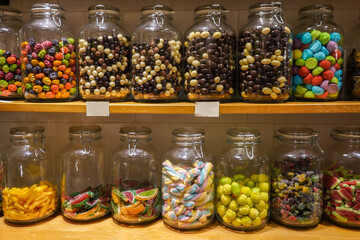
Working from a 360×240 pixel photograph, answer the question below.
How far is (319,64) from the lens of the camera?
3.81 ft

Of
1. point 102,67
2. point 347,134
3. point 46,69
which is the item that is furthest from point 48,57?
point 347,134

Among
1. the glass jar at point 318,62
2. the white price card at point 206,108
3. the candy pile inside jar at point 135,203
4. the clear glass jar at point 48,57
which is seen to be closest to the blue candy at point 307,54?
the glass jar at point 318,62

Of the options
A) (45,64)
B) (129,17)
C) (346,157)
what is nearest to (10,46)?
(45,64)

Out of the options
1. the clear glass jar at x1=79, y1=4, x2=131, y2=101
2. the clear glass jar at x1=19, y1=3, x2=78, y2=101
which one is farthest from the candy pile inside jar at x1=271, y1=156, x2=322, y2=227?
the clear glass jar at x1=19, y1=3, x2=78, y2=101

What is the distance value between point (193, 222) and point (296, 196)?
15.6 inches

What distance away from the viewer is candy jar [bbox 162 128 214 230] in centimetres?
121

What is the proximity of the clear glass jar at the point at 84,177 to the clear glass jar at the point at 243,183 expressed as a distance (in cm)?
49

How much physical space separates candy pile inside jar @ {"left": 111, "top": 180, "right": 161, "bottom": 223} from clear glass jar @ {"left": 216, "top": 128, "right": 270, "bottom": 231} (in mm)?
256

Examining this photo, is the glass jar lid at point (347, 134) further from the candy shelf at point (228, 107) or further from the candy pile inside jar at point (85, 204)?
the candy pile inside jar at point (85, 204)

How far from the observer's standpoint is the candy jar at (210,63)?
3.77 feet

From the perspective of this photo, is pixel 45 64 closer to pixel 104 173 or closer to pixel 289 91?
pixel 104 173

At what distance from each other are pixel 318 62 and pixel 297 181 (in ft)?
1.44

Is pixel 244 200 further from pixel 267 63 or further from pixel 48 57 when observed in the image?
pixel 48 57

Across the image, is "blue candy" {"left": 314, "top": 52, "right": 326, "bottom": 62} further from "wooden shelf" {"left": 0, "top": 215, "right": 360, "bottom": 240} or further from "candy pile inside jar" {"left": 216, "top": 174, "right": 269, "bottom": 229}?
"wooden shelf" {"left": 0, "top": 215, "right": 360, "bottom": 240}
